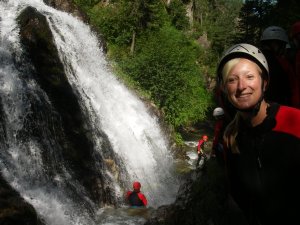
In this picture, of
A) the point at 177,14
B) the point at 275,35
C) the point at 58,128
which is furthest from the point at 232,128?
the point at 177,14

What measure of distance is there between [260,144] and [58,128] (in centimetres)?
1063

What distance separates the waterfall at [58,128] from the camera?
9820 mm

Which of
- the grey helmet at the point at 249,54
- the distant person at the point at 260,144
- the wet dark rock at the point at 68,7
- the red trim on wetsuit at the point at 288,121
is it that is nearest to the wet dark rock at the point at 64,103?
the wet dark rock at the point at 68,7

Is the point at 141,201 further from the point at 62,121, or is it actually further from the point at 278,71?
the point at 278,71

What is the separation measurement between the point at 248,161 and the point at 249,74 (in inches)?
16.9

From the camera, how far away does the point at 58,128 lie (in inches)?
466

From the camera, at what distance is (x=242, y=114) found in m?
1.86

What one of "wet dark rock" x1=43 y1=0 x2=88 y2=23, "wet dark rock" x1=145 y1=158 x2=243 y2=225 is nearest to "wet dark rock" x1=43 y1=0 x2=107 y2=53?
"wet dark rock" x1=43 y1=0 x2=88 y2=23

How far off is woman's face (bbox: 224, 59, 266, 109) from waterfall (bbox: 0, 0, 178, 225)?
309 inches

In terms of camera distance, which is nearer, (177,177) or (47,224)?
(47,224)

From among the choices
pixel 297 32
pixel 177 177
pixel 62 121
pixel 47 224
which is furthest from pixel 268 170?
pixel 177 177

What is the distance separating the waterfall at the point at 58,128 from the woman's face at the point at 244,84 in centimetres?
784

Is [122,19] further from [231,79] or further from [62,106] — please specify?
[231,79]

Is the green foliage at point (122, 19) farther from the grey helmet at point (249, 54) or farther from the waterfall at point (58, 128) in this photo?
the grey helmet at point (249, 54)
